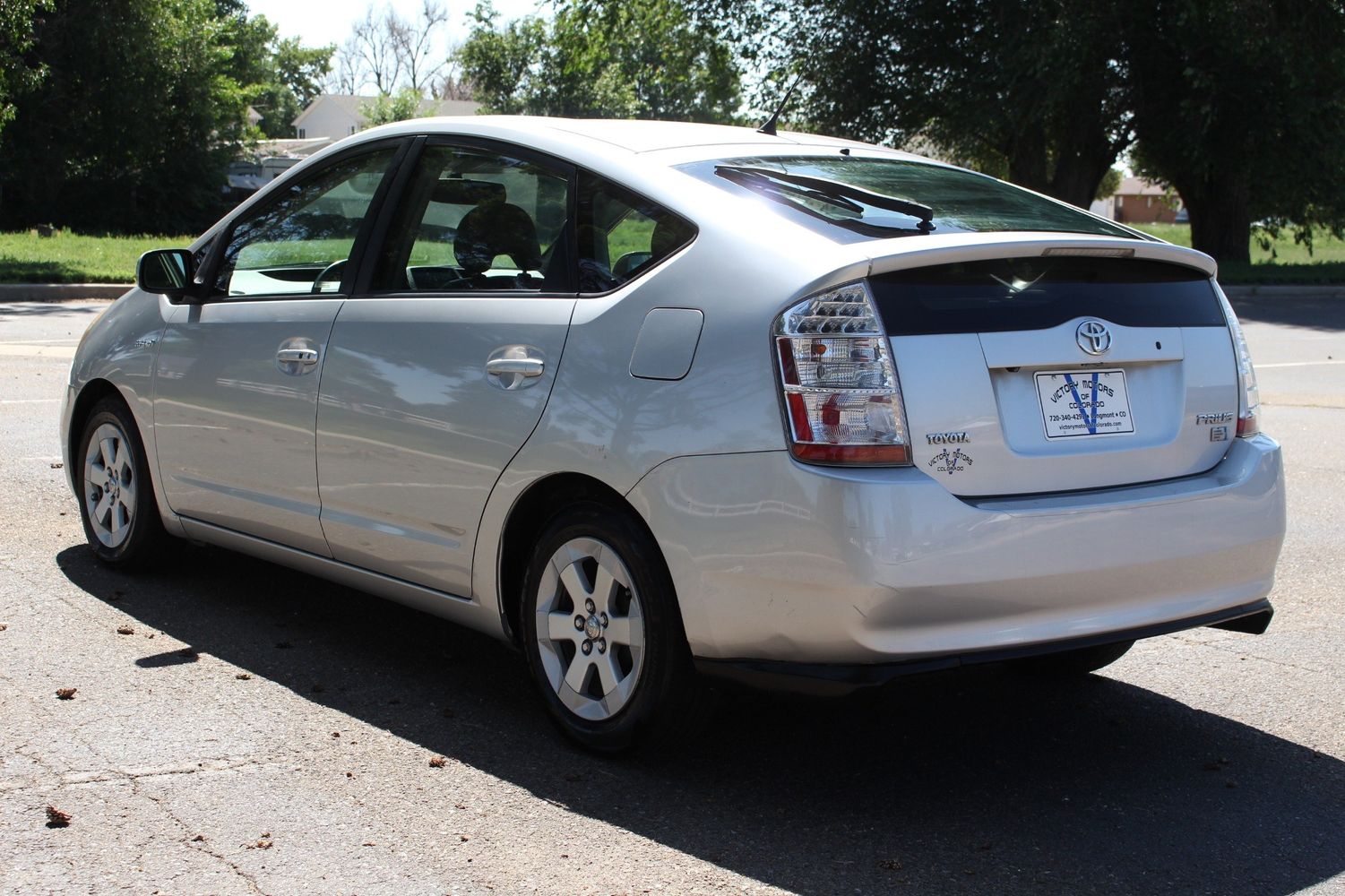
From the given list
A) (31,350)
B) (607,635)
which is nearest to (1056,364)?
(607,635)

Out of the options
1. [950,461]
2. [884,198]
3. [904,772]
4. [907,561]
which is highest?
[884,198]

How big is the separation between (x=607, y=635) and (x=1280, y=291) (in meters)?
24.8

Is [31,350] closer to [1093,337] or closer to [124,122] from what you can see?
[1093,337]

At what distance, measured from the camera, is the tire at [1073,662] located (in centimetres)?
484

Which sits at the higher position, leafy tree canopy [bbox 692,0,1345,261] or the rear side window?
leafy tree canopy [bbox 692,0,1345,261]

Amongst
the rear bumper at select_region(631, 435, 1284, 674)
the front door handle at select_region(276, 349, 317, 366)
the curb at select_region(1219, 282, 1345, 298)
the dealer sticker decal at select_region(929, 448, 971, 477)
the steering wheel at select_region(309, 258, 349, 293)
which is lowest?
the curb at select_region(1219, 282, 1345, 298)

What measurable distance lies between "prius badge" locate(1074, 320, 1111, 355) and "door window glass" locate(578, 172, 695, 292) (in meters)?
1.01

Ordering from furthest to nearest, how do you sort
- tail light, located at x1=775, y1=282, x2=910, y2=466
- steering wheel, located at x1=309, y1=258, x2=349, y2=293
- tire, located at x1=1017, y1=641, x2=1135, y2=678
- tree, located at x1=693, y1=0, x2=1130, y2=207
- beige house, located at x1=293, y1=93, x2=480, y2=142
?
beige house, located at x1=293, y1=93, x2=480, y2=142 < tree, located at x1=693, y1=0, x2=1130, y2=207 < steering wheel, located at x1=309, y1=258, x2=349, y2=293 < tire, located at x1=1017, y1=641, x2=1135, y2=678 < tail light, located at x1=775, y1=282, x2=910, y2=466

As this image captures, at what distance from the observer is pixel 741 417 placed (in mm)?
3668

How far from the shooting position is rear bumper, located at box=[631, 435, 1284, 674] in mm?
3520

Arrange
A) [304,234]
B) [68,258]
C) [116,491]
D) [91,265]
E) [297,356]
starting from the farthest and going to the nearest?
[68,258] → [91,265] → [116,491] → [304,234] → [297,356]

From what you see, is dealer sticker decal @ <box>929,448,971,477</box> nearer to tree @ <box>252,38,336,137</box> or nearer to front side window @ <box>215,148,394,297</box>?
front side window @ <box>215,148,394,297</box>

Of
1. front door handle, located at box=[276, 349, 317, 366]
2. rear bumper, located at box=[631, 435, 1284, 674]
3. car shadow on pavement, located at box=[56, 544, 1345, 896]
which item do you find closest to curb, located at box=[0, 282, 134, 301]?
car shadow on pavement, located at box=[56, 544, 1345, 896]

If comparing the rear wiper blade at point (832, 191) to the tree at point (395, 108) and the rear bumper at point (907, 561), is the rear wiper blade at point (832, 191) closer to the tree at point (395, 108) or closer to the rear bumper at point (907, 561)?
the rear bumper at point (907, 561)
